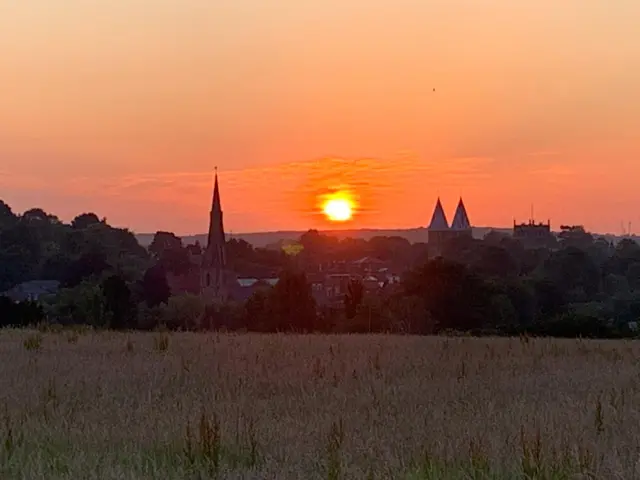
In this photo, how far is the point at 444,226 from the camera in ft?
401

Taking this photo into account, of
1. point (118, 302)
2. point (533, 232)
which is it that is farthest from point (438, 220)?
point (118, 302)

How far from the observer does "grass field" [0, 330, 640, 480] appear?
665cm

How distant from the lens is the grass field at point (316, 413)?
6652mm

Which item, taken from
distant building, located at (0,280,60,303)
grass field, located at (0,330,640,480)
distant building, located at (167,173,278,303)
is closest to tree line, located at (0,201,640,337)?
distant building, located at (0,280,60,303)

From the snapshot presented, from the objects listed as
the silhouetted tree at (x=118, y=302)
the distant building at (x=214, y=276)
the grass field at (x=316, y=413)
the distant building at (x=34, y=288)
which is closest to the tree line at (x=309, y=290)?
the silhouetted tree at (x=118, y=302)

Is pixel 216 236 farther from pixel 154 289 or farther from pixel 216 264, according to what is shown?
pixel 154 289

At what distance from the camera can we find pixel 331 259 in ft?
441

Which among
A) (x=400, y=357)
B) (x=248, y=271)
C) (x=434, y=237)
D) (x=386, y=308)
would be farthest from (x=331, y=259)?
(x=400, y=357)

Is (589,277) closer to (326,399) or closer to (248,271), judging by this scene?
(248,271)

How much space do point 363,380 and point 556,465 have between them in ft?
16.0

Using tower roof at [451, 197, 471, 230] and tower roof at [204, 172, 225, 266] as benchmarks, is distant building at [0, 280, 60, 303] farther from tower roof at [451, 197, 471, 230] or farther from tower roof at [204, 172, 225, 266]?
tower roof at [451, 197, 471, 230]

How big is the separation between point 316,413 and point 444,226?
115 metres

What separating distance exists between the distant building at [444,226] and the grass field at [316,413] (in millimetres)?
99485

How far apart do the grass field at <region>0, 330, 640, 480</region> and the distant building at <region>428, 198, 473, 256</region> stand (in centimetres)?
9948
